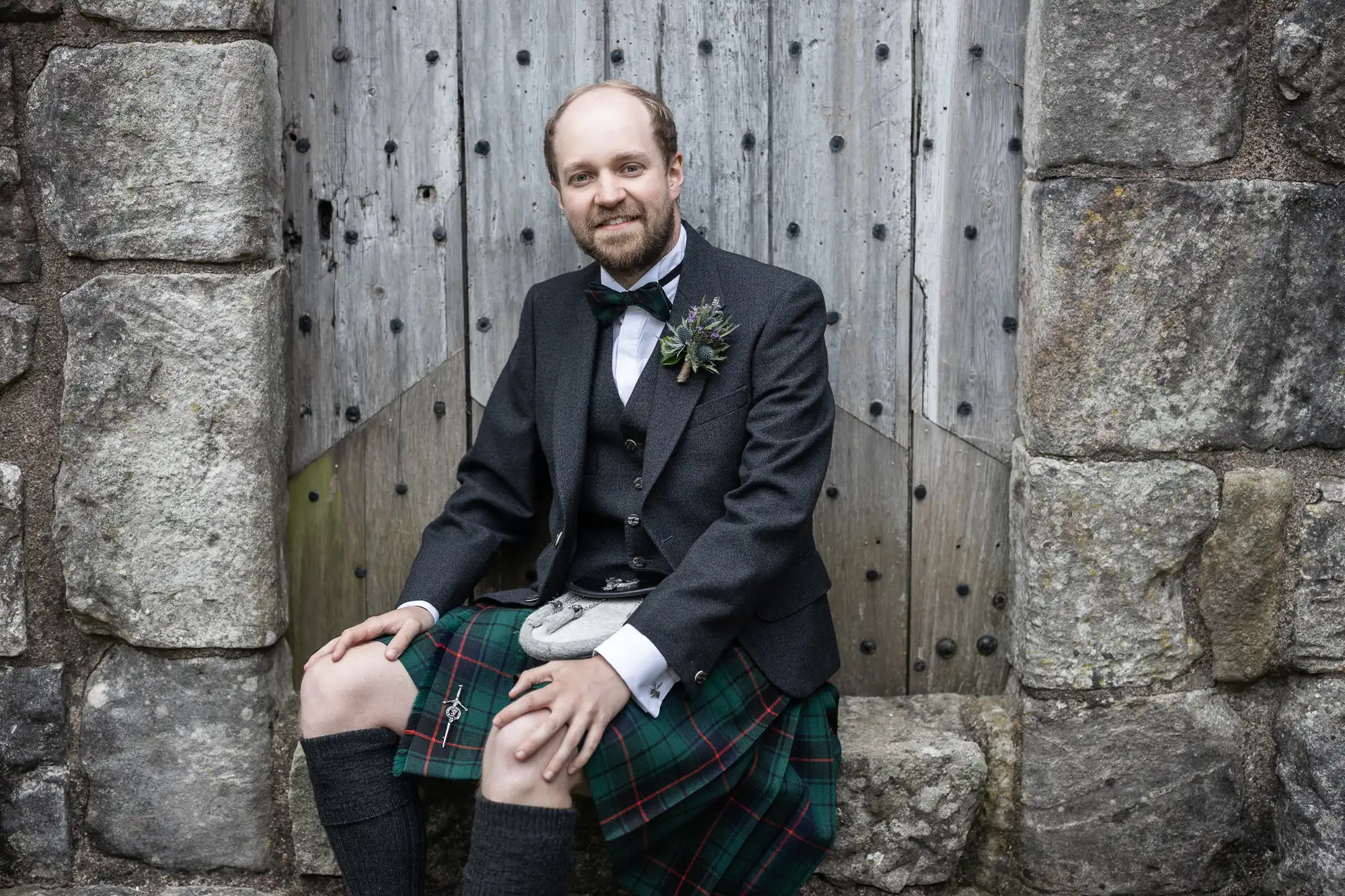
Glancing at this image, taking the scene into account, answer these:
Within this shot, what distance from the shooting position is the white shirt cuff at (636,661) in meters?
1.82

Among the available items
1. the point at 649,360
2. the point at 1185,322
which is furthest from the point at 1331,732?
the point at 649,360

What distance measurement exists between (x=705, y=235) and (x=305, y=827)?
4.46 ft

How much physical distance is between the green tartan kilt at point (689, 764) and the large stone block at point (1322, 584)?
33.6 inches

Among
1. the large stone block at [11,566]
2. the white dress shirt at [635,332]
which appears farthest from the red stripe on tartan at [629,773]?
the large stone block at [11,566]

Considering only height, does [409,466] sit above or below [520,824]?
above

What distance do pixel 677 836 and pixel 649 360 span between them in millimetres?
801

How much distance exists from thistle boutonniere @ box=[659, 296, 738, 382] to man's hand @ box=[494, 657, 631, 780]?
1.69 ft

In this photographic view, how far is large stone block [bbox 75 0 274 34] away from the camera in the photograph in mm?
2012

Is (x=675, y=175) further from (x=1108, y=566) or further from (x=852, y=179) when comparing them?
(x=1108, y=566)

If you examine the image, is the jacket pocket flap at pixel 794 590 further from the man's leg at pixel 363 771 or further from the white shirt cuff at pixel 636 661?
the man's leg at pixel 363 771

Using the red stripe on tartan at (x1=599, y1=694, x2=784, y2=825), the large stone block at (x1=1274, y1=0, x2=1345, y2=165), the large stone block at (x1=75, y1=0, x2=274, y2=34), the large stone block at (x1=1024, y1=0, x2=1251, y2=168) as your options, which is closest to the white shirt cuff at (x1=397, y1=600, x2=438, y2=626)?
the red stripe on tartan at (x1=599, y1=694, x2=784, y2=825)

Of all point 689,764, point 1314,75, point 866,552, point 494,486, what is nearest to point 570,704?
point 689,764

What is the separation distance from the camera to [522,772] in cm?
175

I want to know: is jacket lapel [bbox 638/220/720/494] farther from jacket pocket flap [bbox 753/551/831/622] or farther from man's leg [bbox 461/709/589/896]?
man's leg [bbox 461/709/589/896]
